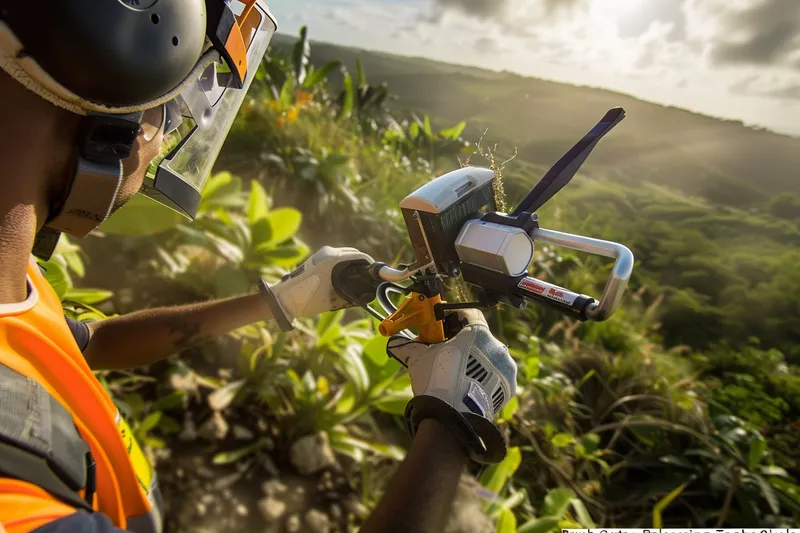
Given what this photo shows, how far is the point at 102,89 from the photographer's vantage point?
75 centimetres

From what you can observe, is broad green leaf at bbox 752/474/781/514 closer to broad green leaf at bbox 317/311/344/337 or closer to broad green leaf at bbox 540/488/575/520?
broad green leaf at bbox 540/488/575/520

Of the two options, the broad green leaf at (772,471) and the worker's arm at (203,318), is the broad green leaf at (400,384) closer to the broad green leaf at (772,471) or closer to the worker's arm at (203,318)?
the worker's arm at (203,318)

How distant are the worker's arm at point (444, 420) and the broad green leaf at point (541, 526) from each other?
0.99m

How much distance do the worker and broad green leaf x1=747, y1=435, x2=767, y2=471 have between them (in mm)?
1889

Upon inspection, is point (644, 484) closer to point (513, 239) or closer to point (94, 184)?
point (513, 239)

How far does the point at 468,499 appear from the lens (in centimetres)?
195

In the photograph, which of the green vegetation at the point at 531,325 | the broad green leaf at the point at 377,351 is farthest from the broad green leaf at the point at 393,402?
the broad green leaf at the point at 377,351

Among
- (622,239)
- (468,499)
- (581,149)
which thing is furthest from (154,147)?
(622,239)

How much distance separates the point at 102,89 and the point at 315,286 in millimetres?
730

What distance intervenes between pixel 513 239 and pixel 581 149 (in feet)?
0.76

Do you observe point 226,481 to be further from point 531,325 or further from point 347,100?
point 347,100

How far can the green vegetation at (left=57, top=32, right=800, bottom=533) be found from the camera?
6.56 ft

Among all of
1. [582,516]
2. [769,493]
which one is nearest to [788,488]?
[769,493]

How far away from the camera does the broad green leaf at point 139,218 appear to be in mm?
2066
